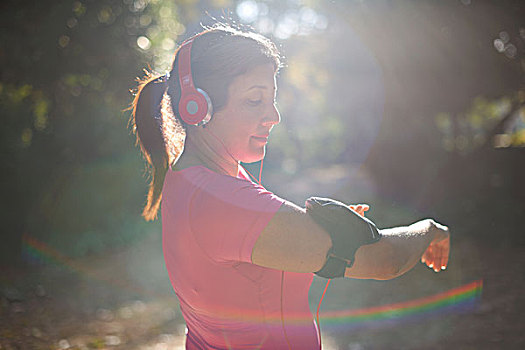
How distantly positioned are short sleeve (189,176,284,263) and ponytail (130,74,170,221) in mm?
516

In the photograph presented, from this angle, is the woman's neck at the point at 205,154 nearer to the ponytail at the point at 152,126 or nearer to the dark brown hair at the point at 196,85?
the dark brown hair at the point at 196,85

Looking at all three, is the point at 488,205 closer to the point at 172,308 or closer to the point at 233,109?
the point at 172,308

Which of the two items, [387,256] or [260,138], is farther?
[260,138]

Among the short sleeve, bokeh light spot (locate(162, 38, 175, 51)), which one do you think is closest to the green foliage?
bokeh light spot (locate(162, 38, 175, 51))

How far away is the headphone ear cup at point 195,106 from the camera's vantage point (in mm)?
1416

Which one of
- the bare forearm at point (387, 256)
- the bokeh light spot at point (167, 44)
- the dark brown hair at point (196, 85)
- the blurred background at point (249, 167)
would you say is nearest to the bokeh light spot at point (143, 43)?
the blurred background at point (249, 167)

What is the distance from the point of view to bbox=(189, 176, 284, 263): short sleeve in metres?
1.19

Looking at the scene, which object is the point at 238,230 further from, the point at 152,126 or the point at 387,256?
the point at 152,126

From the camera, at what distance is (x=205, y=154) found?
1.48 meters

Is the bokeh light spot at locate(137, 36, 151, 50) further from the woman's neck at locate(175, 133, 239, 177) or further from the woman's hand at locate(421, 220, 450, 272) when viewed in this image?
the woman's hand at locate(421, 220, 450, 272)

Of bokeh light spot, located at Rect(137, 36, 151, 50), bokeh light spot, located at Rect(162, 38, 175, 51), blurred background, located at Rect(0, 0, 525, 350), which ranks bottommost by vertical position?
blurred background, located at Rect(0, 0, 525, 350)

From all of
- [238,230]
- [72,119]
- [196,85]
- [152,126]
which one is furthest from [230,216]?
[72,119]

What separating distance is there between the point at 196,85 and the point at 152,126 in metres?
0.36

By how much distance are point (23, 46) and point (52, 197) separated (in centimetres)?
241
